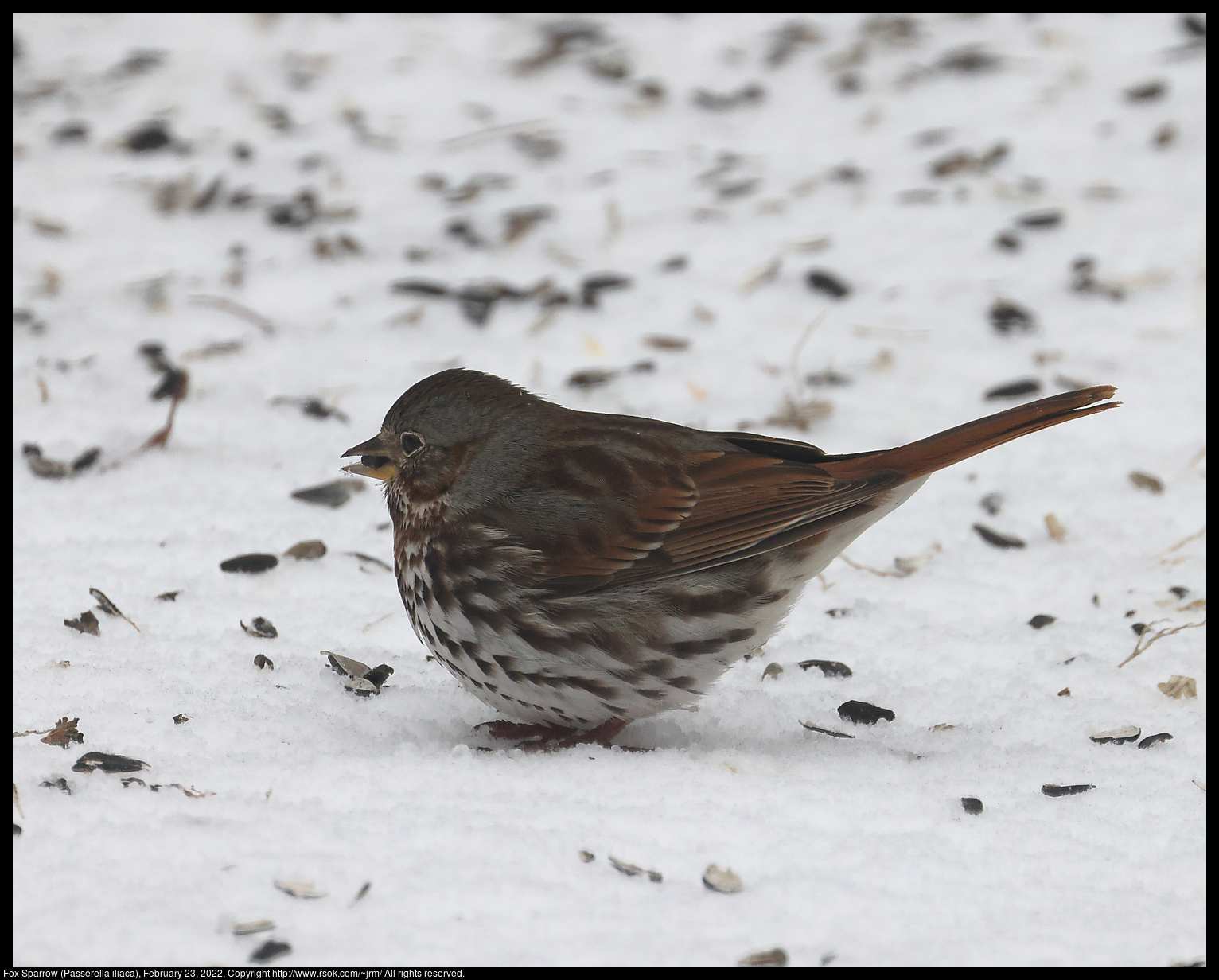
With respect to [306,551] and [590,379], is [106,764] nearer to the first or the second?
[306,551]

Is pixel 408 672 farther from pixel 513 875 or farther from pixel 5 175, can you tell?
pixel 5 175

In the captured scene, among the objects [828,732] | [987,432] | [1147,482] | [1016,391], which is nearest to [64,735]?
[828,732]

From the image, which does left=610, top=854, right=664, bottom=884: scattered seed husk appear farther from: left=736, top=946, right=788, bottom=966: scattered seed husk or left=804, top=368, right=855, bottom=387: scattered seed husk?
left=804, top=368, right=855, bottom=387: scattered seed husk

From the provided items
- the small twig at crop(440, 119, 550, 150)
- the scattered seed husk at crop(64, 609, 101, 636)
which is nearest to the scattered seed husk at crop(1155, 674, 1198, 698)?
the scattered seed husk at crop(64, 609, 101, 636)

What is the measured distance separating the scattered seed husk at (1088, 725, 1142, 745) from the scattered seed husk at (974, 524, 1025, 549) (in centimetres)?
124

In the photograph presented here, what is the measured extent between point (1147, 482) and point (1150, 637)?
1.11 meters

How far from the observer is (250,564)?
170 inches

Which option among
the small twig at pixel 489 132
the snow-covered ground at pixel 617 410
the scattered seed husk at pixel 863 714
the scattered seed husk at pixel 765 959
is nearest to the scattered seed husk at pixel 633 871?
the snow-covered ground at pixel 617 410

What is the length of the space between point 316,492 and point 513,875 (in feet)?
8.31

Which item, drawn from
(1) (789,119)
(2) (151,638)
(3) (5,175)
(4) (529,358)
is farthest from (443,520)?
(1) (789,119)

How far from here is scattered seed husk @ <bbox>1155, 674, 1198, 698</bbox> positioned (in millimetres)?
3672

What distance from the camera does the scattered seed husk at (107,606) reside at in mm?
3891

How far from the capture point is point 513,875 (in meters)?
2.62

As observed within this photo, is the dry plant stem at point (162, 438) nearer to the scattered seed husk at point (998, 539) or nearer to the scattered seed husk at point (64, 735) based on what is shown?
the scattered seed husk at point (64, 735)
